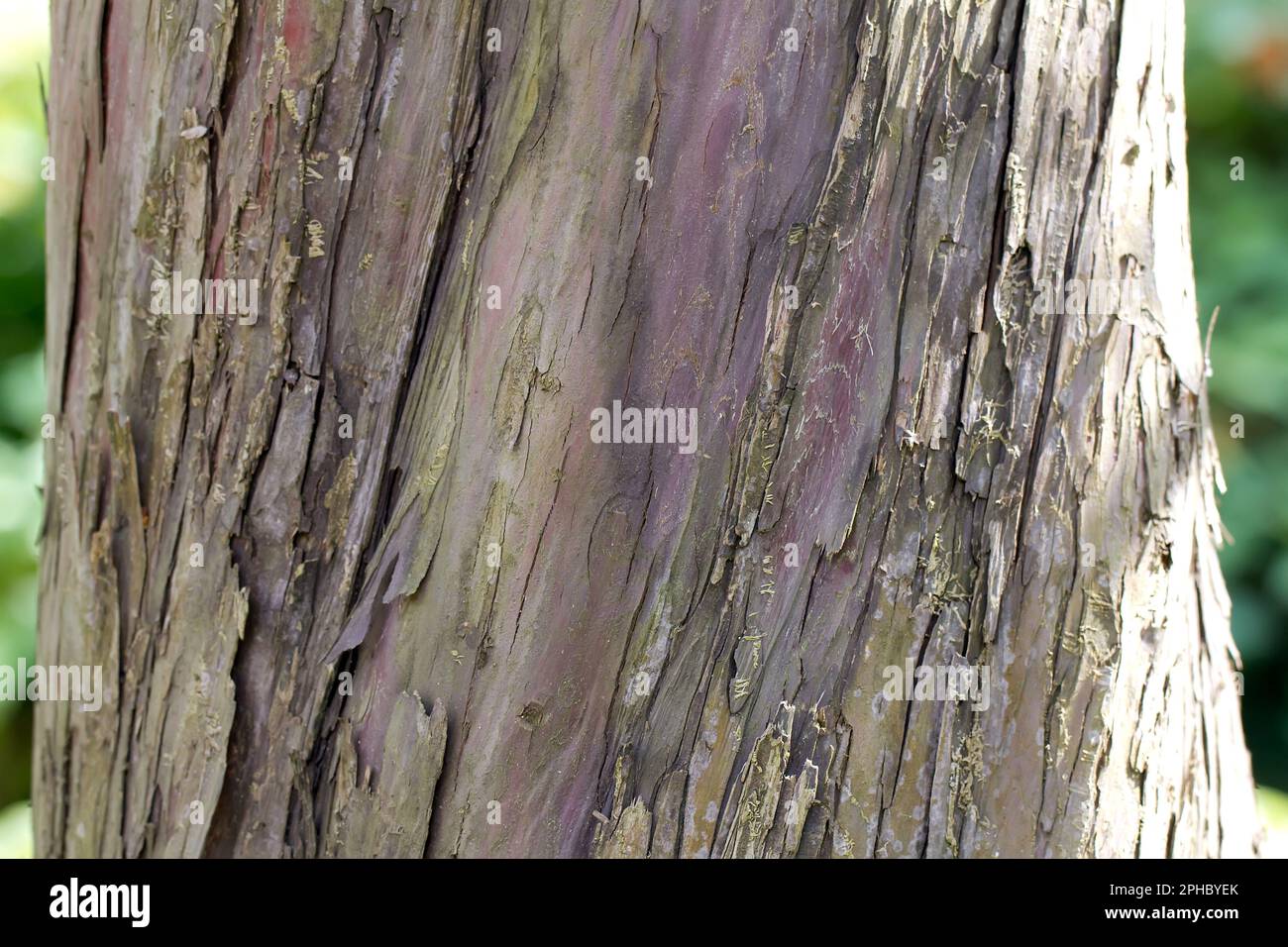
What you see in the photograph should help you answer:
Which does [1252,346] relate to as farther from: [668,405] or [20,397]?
[20,397]

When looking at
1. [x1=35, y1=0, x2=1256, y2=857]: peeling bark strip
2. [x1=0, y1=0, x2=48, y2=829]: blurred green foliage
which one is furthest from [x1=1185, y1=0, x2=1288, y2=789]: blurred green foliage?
[x1=0, y1=0, x2=48, y2=829]: blurred green foliage

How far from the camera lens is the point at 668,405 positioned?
1.00 m

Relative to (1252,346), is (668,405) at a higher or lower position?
lower

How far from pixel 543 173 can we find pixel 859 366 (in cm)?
37

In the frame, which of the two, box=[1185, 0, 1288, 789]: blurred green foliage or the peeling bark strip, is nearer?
the peeling bark strip

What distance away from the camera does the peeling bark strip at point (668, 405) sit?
970 mm

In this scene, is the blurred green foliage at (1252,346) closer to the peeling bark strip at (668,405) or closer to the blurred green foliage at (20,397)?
the peeling bark strip at (668,405)

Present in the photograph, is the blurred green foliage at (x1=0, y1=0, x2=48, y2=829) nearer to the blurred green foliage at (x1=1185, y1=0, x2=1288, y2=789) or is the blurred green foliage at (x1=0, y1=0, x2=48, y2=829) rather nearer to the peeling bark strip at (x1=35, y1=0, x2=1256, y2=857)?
the peeling bark strip at (x1=35, y1=0, x2=1256, y2=857)

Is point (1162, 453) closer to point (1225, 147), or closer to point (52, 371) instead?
point (52, 371)

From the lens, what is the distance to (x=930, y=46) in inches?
37.2

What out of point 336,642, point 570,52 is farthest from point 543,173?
point 336,642

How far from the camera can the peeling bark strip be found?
97 centimetres

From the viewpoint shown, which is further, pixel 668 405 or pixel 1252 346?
pixel 1252 346

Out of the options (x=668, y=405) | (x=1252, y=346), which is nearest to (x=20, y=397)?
(x=668, y=405)
